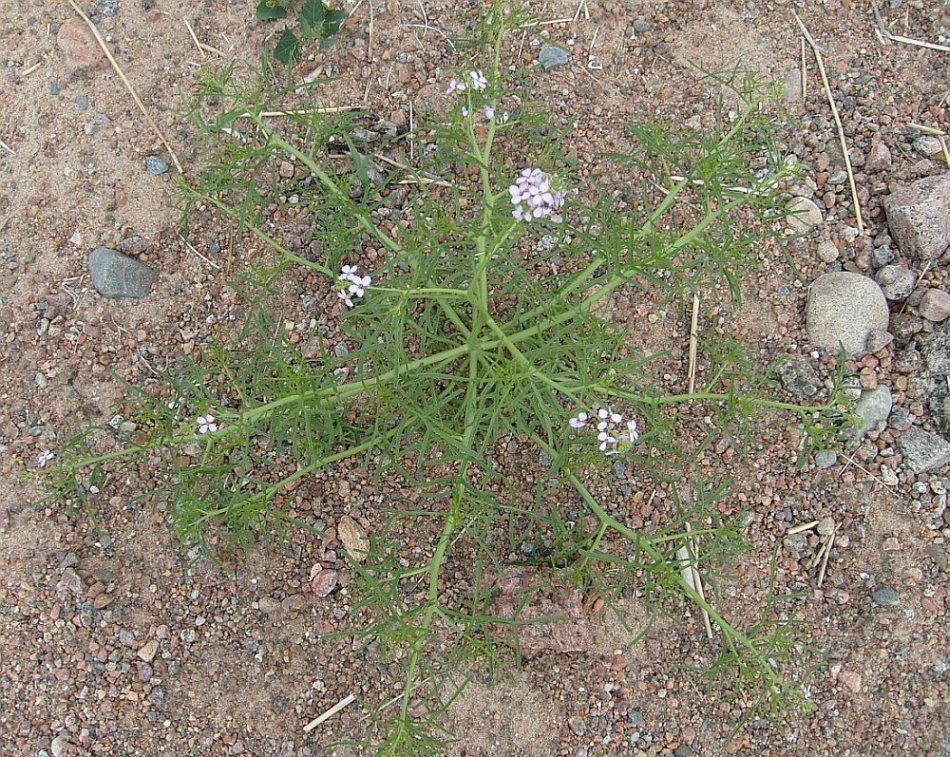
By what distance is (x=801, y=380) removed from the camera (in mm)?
4383

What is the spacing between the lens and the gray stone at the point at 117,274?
174 inches

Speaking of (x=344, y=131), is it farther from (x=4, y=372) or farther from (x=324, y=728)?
(x=324, y=728)

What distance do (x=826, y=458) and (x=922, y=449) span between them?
0.46 meters

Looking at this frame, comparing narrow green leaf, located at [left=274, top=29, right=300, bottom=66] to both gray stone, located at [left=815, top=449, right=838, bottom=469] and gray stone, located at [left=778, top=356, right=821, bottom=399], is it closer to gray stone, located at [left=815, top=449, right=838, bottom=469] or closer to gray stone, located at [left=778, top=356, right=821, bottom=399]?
gray stone, located at [left=778, top=356, right=821, bottom=399]

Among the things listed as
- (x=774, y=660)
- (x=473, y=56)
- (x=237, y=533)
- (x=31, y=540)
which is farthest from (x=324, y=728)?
(x=473, y=56)

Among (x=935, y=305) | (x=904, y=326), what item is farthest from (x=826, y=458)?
(x=935, y=305)

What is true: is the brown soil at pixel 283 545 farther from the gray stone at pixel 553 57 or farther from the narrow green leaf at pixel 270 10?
the narrow green leaf at pixel 270 10

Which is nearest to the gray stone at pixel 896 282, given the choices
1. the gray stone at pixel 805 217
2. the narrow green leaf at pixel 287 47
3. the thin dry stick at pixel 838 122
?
the thin dry stick at pixel 838 122

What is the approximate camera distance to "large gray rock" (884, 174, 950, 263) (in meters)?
4.41

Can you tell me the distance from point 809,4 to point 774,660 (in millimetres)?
3471

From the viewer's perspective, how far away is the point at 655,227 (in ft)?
14.3

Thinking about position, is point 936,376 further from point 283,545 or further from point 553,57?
point 283,545

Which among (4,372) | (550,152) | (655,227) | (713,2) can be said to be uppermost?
(713,2)

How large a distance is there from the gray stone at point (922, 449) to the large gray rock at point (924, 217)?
34.7 inches
